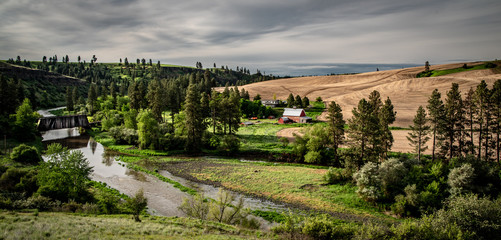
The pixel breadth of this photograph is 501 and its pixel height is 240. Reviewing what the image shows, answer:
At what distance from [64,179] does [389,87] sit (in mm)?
111794

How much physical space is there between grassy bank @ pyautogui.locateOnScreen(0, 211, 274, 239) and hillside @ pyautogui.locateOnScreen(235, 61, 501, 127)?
6779 cm

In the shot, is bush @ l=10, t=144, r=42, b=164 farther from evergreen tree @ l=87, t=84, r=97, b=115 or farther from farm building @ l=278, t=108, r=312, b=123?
evergreen tree @ l=87, t=84, r=97, b=115

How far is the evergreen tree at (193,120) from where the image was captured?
53938mm

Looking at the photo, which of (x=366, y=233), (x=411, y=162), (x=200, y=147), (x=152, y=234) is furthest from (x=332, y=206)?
(x=200, y=147)

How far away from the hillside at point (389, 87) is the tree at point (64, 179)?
73902mm

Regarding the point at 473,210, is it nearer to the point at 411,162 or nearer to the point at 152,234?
the point at 411,162

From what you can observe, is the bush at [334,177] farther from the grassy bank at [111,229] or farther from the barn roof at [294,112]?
the barn roof at [294,112]

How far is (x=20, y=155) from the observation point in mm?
38156

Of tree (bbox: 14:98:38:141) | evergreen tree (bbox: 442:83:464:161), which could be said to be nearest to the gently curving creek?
tree (bbox: 14:98:38:141)

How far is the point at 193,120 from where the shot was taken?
2140 inches

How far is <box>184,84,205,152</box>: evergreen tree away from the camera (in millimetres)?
53938

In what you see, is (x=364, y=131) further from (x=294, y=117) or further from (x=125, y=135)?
(x=294, y=117)

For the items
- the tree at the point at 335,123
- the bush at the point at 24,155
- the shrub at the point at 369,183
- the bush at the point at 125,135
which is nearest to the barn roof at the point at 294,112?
the tree at the point at 335,123

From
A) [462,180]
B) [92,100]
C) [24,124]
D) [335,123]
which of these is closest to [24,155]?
[24,124]
